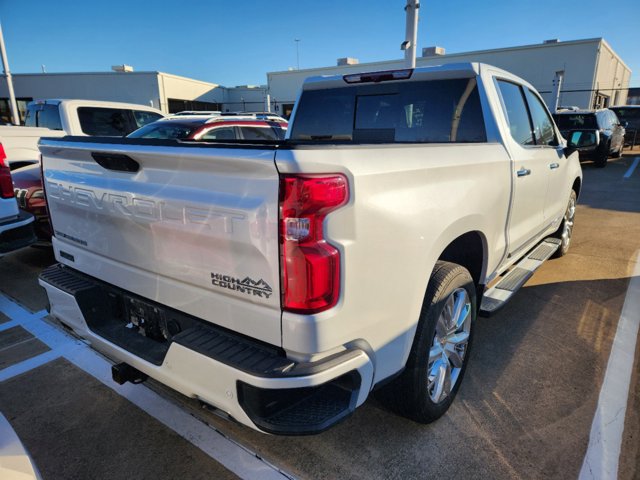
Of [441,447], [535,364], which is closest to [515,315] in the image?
[535,364]

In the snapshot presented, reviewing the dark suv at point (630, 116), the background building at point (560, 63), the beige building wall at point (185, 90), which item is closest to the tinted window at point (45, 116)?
the background building at point (560, 63)

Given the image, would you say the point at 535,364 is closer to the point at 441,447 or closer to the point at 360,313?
the point at 441,447

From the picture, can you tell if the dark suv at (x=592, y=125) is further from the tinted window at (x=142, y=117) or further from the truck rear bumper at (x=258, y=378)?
the truck rear bumper at (x=258, y=378)

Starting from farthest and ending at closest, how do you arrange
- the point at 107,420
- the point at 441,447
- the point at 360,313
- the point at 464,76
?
1. the point at 464,76
2. the point at 107,420
3. the point at 441,447
4. the point at 360,313

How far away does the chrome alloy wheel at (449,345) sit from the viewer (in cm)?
246

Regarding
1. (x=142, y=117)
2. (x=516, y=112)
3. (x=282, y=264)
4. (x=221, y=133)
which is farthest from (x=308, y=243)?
(x=142, y=117)

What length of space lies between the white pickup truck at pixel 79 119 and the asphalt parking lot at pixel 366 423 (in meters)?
3.97

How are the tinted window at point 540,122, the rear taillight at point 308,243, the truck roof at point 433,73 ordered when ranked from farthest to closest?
the tinted window at point 540,122 → the truck roof at point 433,73 → the rear taillight at point 308,243

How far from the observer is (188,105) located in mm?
34625

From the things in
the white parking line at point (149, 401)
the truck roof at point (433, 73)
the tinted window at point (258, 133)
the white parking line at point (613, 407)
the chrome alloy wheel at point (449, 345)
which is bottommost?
the white parking line at point (149, 401)

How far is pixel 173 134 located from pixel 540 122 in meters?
5.43

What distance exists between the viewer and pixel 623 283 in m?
Result: 4.66

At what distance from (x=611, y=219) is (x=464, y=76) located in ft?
20.1

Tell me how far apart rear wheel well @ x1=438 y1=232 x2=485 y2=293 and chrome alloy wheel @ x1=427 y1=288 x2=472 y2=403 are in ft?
0.95
